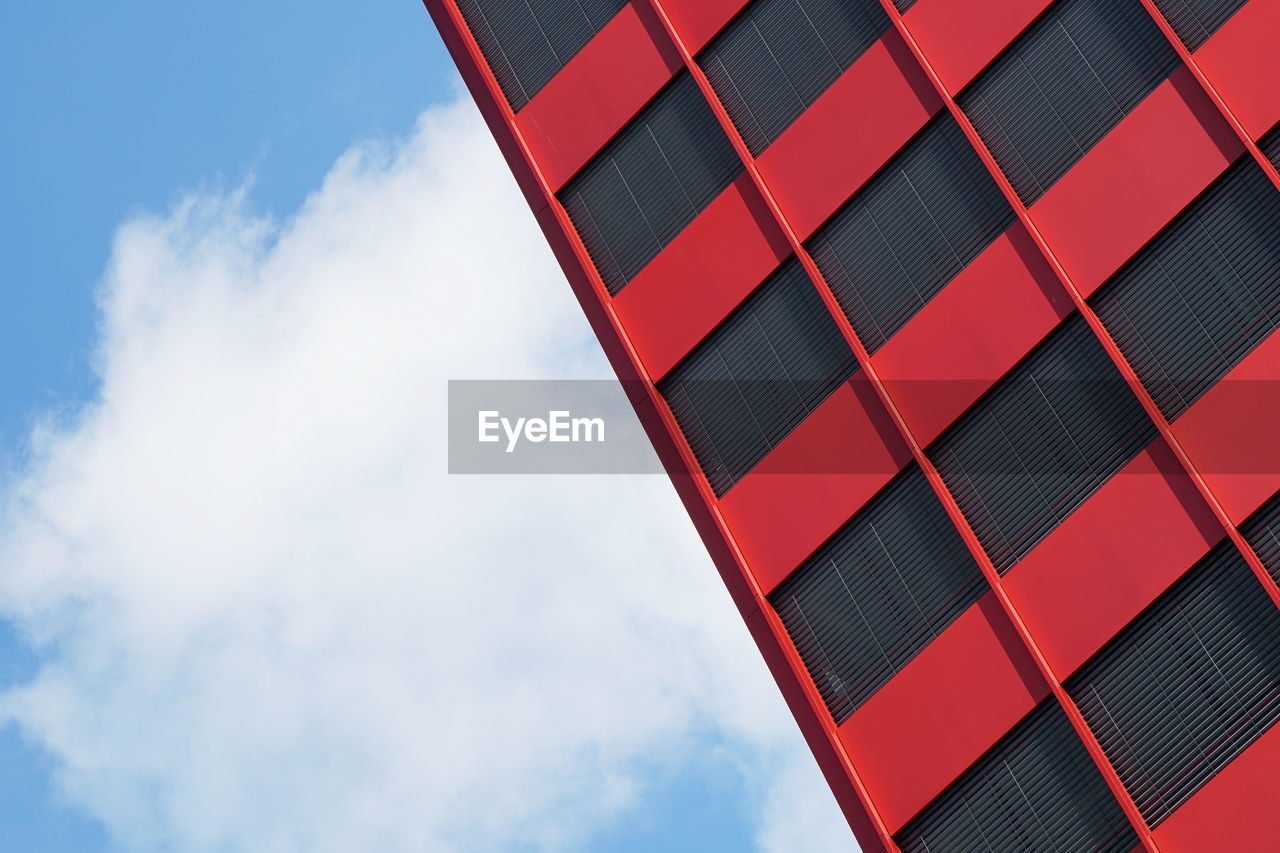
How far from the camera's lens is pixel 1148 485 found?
18047 mm

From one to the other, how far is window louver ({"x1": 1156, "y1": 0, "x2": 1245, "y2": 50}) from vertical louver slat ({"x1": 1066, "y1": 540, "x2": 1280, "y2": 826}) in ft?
25.0

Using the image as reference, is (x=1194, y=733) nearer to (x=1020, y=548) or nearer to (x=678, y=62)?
(x=1020, y=548)

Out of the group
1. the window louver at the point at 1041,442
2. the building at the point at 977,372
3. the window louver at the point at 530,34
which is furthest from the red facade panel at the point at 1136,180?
the window louver at the point at 530,34

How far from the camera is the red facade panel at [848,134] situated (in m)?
21.0

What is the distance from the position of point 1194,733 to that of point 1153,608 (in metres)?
1.73

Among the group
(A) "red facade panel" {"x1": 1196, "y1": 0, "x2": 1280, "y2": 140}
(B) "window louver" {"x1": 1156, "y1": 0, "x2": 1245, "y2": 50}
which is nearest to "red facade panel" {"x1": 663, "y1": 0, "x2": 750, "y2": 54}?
(B) "window louver" {"x1": 1156, "y1": 0, "x2": 1245, "y2": 50}

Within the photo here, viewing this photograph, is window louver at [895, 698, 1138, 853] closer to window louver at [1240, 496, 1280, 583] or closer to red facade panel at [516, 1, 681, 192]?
window louver at [1240, 496, 1280, 583]

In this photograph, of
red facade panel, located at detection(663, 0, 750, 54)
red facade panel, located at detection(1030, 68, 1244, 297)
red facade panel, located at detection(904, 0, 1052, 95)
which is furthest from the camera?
red facade panel, located at detection(663, 0, 750, 54)

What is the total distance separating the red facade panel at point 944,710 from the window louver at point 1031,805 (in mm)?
272

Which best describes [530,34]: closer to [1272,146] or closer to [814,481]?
[814,481]

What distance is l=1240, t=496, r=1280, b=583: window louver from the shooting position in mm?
17359

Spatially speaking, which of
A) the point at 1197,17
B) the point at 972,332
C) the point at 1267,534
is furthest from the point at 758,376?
the point at 1197,17

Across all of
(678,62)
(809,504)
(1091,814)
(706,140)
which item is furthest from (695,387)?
(1091,814)

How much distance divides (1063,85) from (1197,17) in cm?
208
